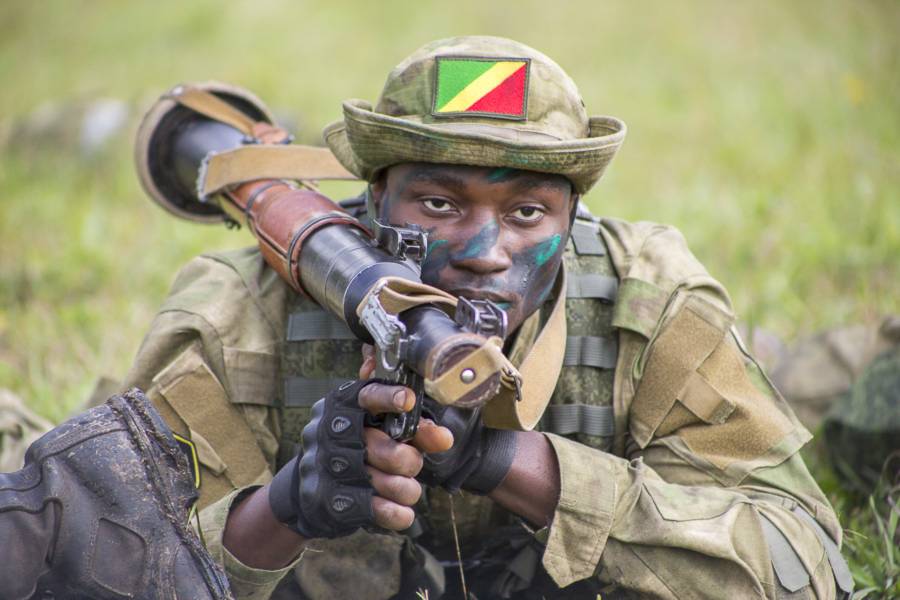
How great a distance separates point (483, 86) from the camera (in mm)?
3174

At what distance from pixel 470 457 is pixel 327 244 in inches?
26.4

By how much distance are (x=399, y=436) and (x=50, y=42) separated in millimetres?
12620

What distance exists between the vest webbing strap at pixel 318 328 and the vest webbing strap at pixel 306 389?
0.40 ft

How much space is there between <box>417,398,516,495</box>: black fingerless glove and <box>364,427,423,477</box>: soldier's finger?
0.72 ft

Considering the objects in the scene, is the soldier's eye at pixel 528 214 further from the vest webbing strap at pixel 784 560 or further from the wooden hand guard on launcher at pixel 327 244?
the vest webbing strap at pixel 784 560

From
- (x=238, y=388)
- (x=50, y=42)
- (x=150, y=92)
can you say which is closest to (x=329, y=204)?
(x=238, y=388)

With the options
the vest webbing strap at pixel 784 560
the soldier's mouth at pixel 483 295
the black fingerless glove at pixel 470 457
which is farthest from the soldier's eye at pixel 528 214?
the vest webbing strap at pixel 784 560

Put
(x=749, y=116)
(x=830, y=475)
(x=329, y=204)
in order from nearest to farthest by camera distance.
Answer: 1. (x=329, y=204)
2. (x=830, y=475)
3. (x=749, y=116)

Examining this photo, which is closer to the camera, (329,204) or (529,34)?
(329,204)

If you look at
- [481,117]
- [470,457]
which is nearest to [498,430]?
[470,457]

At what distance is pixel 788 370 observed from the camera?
203 inches

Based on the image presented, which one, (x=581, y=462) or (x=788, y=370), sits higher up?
(x=581, y=462)

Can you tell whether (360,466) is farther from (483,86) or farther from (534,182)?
(483,86)

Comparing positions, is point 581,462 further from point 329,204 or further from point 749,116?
point 749,116
